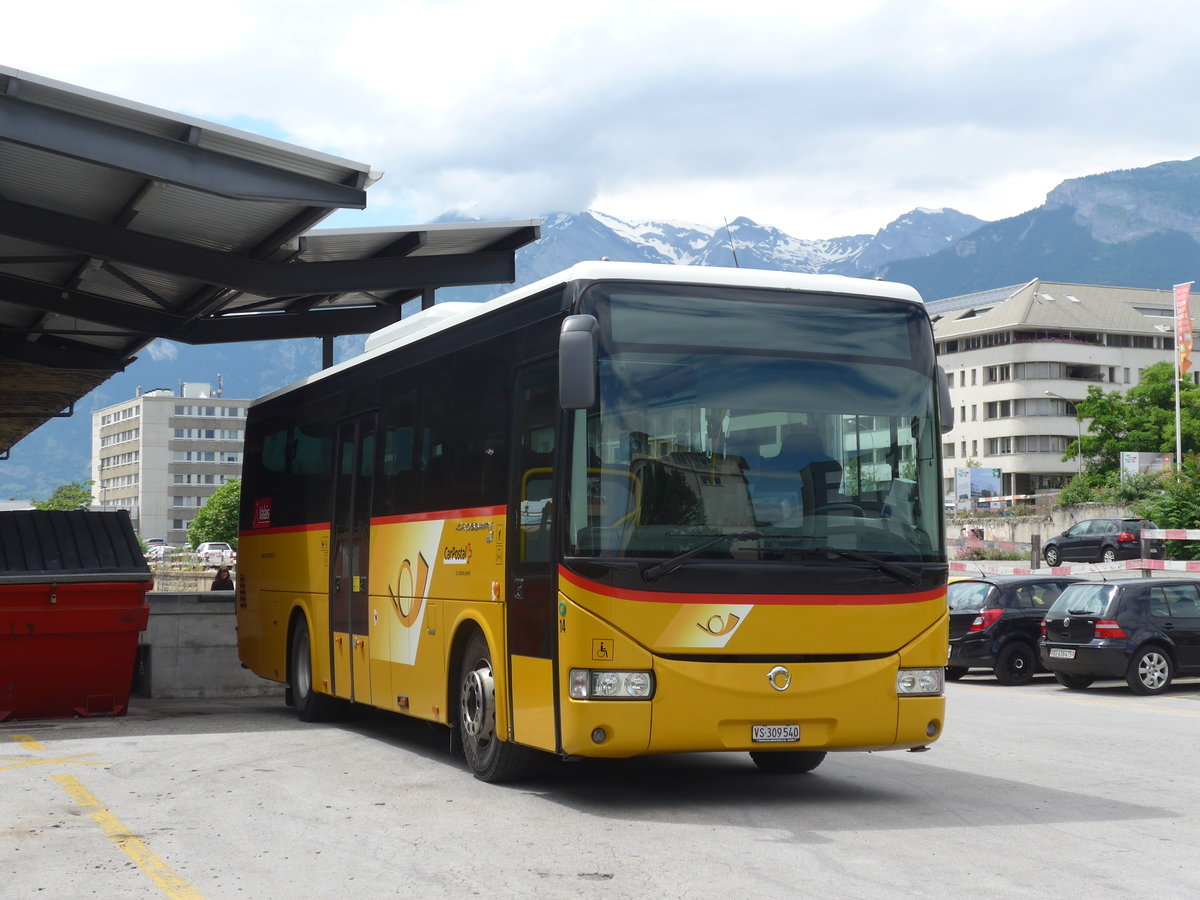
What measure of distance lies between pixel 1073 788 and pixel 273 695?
12324 millimetres

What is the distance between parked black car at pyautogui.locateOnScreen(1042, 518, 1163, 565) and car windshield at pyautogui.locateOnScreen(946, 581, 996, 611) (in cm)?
2630

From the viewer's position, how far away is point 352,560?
14445 millimetres

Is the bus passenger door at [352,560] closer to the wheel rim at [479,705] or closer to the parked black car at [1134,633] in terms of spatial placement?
the wheel rim at [479,705]

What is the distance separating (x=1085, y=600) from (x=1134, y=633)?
806mm

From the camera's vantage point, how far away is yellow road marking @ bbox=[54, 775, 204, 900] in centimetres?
736

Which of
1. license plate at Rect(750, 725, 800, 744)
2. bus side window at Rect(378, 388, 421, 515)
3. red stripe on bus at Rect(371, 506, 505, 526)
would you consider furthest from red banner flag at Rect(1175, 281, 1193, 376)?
license plate at Rect(750, 725, 800, 744)

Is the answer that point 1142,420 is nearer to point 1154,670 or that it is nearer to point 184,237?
point 1154,670

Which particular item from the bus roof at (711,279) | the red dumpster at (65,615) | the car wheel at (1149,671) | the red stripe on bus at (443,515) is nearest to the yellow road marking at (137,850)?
the red stripe on bus at (443,515)

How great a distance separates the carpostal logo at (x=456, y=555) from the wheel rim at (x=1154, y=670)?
12.6 m

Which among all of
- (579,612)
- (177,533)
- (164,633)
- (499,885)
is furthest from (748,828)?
(177,533)

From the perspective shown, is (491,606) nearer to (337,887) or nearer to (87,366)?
(337,887)

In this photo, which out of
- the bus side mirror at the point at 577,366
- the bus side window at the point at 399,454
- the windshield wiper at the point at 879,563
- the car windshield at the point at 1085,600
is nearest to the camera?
the bus side mirror at the point at 577,366

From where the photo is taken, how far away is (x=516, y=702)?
10398 mm

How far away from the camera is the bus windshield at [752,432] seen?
964 centimetres
